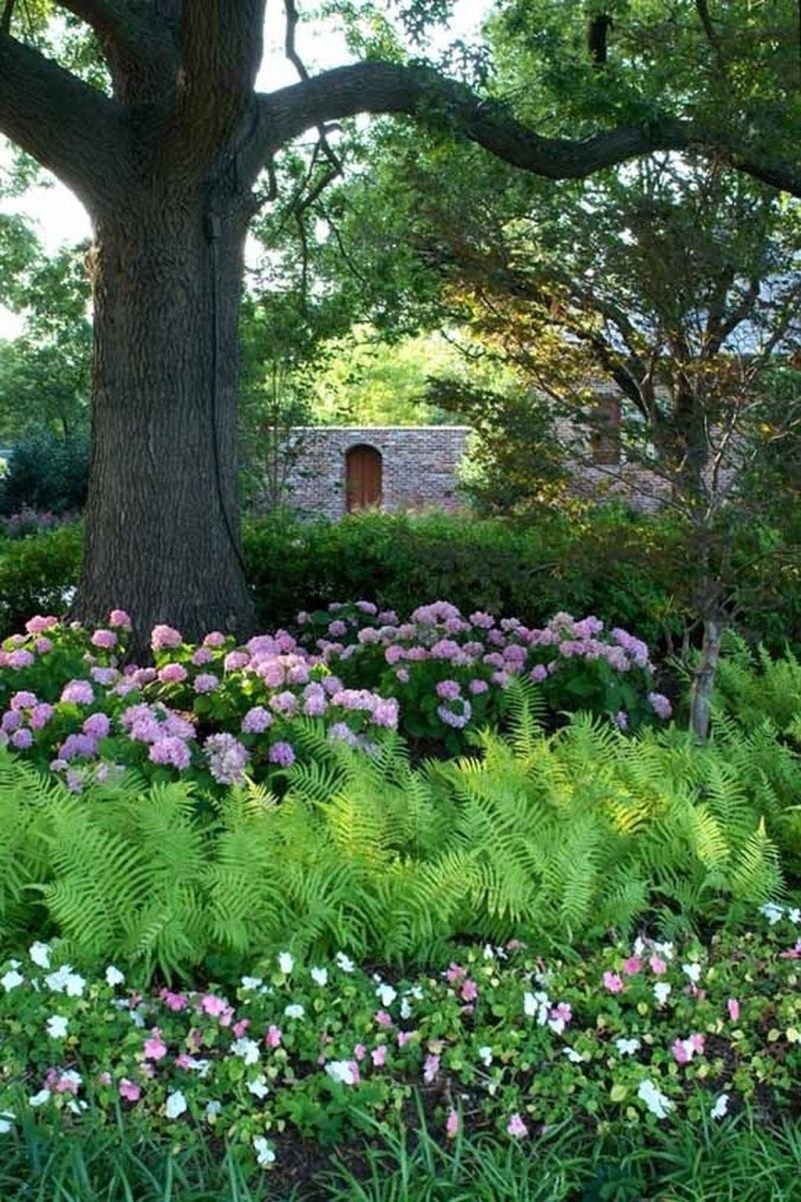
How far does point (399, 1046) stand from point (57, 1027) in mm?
693

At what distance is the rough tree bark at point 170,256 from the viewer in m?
5.68

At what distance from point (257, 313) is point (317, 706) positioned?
797cm

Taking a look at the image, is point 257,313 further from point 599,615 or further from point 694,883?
point 694,883

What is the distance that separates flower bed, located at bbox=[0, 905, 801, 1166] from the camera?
2.26m

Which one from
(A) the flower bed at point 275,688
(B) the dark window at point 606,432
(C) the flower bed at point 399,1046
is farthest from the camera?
(B) the dark window at point 606,432

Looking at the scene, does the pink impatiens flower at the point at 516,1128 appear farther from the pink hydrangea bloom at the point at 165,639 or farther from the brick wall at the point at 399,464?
the brick wall at the point at 399,464

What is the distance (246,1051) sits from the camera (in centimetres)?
232

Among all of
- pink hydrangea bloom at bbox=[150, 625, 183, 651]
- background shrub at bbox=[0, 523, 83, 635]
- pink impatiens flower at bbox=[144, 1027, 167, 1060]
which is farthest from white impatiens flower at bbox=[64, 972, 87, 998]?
background shrub at bbox=[0, 523, 83, 635]

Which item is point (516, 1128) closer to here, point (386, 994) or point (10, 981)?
point (386, 994)

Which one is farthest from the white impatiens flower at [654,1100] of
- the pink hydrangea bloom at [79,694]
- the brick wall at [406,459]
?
the brick wall at [406,459]

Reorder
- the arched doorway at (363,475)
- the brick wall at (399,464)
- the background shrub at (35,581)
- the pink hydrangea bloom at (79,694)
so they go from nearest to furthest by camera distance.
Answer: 1. the pink hydrangea bloom at (79,694)
2. the background shrub at (35,581)
3. the brick wall at (399,464)
4. the arched doorway at (363,475)

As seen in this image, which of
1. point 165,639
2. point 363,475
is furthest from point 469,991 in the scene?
point 363,475

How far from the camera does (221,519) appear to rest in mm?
6090

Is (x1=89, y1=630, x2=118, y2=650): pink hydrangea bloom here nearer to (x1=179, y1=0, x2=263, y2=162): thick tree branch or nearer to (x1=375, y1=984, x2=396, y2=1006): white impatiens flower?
(x1=179, y1=0, x2=263, y2=162): thick tree branch
